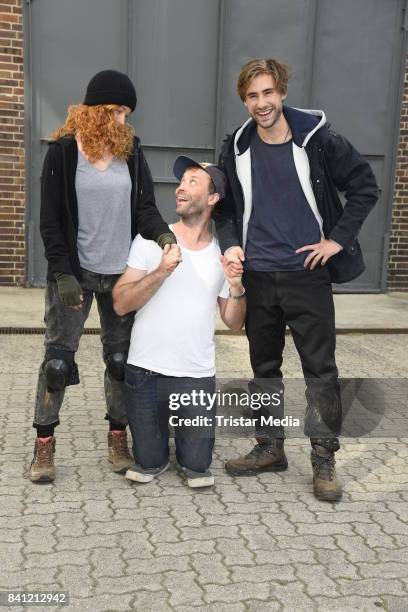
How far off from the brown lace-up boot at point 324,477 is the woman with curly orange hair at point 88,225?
3.58ft

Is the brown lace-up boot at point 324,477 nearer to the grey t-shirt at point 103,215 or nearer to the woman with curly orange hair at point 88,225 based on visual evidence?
the woman with curly orange hair at point 88,225

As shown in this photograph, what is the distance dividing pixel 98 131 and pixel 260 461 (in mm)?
1924

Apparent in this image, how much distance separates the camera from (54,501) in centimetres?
329

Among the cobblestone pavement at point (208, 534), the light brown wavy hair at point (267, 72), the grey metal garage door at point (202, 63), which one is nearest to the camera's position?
the cobblestone pavement at point (208, 534)

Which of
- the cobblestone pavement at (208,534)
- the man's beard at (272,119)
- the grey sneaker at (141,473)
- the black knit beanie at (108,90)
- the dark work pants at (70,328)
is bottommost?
the cobblestone pavement at (208,534)

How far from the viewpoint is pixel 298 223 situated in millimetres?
3377

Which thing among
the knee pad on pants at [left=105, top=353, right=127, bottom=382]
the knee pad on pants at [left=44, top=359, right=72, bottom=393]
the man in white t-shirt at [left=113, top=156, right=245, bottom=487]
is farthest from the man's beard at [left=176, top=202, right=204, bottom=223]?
the knee pad on pants at [left=44, top=359, right=72, bottom=393]

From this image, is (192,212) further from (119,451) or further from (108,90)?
(119,451)

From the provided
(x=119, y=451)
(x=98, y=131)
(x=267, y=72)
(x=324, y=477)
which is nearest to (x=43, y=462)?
(x=119, y=451)

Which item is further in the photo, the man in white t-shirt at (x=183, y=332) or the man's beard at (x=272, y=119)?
the man in white t-shirt at (x=183, y=332)

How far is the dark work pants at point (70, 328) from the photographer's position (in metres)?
3.35

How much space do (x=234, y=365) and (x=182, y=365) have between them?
2423 millimetres

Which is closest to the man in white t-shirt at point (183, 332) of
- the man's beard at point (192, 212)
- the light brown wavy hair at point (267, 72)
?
the man's beard at point (192, 212)

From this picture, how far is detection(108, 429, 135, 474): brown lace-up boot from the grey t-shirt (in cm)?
92
